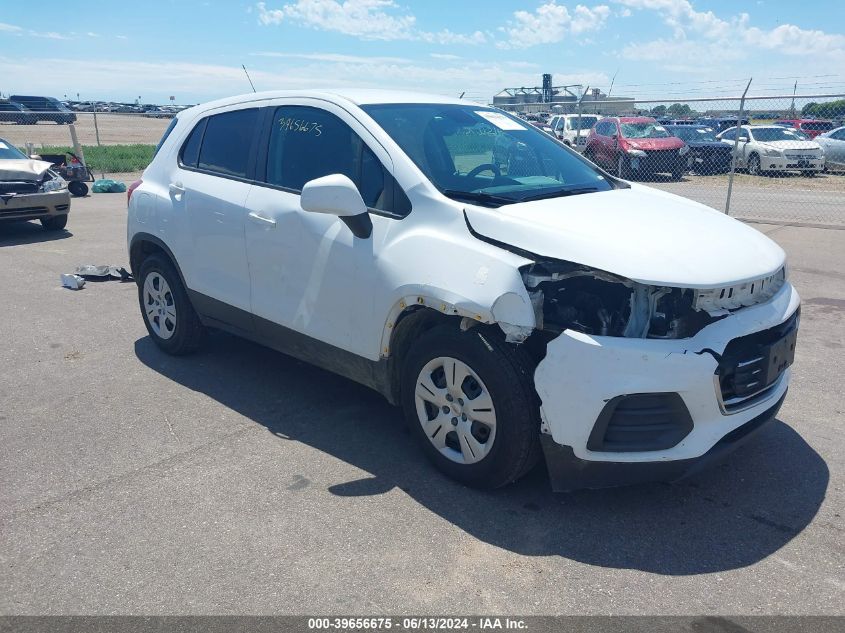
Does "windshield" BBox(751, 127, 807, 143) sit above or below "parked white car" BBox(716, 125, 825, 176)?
above

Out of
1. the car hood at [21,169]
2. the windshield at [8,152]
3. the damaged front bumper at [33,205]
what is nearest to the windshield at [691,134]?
the damaged front bumper at [33,205]

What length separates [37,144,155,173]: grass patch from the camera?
21.1 m

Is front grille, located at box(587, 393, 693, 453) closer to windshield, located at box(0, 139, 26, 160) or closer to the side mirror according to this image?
the side mirror

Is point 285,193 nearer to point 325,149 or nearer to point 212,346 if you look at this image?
point 325,149

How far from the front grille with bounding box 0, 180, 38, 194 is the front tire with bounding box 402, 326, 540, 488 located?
9.01m

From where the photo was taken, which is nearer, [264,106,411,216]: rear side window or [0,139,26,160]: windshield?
[264,106,411,216]: rear side window

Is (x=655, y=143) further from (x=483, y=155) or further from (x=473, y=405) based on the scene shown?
(x=473, y=405)

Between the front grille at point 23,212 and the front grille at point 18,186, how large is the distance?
0.28 metres

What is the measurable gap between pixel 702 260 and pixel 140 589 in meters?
2.74

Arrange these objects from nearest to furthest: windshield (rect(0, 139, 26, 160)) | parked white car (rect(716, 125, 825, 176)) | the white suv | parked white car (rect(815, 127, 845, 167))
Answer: the white suv < windshield (rect(0, 139, 26, 160)) < parked white car (rect(716, 125, 825, 176)) < parked white car (rect(815, 127, 845, 167))

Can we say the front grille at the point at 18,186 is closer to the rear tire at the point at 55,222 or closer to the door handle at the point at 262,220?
the rear tire at the point at 55,222

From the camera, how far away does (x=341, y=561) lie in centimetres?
309

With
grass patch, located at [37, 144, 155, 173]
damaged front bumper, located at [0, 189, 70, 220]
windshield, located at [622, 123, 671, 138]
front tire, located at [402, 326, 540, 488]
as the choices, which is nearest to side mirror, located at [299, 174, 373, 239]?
front tire, located at [402, 326, 540, 488]

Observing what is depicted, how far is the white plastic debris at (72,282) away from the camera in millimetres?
7699
